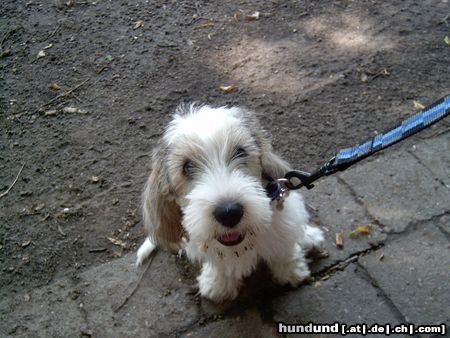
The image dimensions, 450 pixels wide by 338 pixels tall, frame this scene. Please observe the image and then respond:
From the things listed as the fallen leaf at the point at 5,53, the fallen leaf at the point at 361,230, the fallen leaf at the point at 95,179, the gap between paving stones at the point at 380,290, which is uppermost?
the fallen leaf at the point at 361,230

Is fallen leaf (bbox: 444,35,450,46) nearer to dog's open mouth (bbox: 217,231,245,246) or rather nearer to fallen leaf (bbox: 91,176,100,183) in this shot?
dog's open mouth (bbox: 217,231,245,246)

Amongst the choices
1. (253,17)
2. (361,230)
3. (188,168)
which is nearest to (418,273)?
(361,230)

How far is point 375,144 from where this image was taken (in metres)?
2.03

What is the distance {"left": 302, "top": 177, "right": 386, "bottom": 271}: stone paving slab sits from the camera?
113 inches

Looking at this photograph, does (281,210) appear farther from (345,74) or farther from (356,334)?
(345,74)

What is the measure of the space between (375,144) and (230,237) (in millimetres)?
817

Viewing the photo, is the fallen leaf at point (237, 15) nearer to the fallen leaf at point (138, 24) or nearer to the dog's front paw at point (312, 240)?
the fallen leaf at point (138, 24)

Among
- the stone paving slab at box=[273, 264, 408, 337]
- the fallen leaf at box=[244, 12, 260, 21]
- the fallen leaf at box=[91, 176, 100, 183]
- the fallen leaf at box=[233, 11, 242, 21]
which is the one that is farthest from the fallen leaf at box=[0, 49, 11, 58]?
the stone paving slab at box=[273, 264, 408, 337]

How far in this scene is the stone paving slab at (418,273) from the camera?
2.52 meters

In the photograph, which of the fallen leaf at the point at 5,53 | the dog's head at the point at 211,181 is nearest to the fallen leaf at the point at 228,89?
the dog's head at the point at 211,181

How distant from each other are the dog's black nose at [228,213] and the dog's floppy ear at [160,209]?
18.5 inches

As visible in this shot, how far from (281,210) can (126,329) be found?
1244 mm

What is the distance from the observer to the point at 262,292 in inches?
110

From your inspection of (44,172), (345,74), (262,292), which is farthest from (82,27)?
(262,292)
